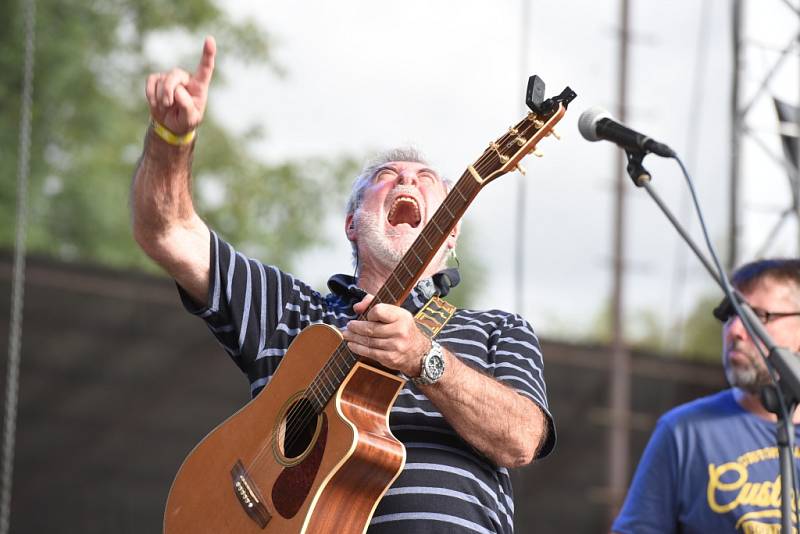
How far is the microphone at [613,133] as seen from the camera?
220 cm

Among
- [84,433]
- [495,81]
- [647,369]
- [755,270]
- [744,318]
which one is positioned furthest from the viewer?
[495,81]

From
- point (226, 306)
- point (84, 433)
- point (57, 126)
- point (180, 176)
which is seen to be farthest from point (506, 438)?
point (57, 126)

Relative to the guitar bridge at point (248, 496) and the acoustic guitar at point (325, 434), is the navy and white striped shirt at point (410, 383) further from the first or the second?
the guitar bridge at point (248, 496)

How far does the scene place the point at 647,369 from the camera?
24.5 feet

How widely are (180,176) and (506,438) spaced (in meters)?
0.97

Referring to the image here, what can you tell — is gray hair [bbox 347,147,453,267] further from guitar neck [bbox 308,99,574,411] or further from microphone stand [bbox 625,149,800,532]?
microphone stand [bbox 625,149,800,532]

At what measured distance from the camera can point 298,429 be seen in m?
2.42

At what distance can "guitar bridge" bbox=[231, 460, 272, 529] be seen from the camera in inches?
92.3

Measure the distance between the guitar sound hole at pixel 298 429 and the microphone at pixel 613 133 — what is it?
0.89 meters

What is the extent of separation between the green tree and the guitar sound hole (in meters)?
9.80

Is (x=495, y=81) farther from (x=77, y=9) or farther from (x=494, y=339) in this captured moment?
(x=494, y=339)

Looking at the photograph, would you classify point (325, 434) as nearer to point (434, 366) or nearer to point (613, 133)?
point (434, 366)

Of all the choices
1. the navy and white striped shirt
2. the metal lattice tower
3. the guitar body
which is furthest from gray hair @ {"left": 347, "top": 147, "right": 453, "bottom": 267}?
the metal lattice tower

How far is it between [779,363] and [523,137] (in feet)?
2.31
